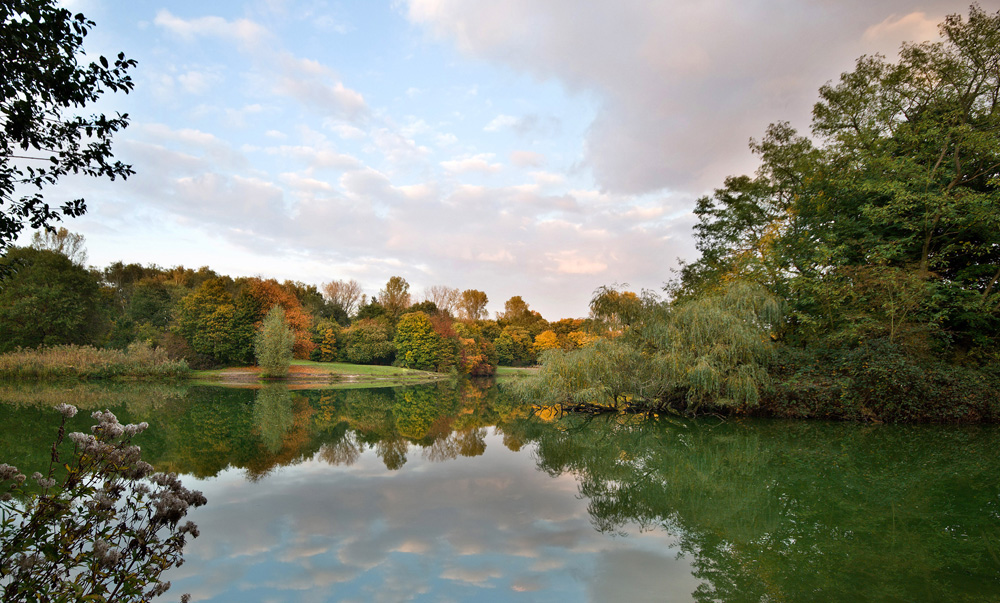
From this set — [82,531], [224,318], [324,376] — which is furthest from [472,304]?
[82,531]

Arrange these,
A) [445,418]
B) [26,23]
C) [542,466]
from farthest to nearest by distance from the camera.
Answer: [445,418]
[542,466]
[26,23]

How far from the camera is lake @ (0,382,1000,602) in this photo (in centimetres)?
391

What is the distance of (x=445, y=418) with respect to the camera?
14680 mm

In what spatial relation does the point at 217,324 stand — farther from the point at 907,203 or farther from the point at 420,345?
the point at 907,203

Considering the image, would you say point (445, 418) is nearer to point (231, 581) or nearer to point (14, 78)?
point (231, 581)

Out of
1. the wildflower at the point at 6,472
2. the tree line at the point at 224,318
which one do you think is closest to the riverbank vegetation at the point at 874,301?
the tree line at the point at 224,318

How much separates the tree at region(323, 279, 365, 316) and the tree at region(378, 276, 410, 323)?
11.5 feet

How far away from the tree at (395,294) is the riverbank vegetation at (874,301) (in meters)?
38.7

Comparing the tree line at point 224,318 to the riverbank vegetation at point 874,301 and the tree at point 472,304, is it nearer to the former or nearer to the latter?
the tree at point 472,304

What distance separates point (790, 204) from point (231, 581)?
21370 millimetres

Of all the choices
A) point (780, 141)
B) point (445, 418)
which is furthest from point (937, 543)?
point (780, 141)

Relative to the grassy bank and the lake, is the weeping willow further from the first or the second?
the grassy bank

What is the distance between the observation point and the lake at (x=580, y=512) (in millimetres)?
3906

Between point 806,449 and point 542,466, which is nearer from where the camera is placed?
point 542,466
